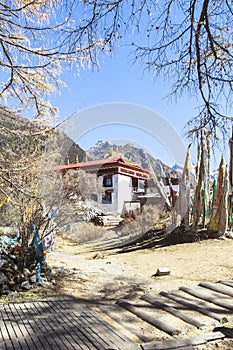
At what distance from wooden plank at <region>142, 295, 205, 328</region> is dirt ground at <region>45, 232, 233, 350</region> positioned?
0.22m

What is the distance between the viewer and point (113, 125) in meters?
11.1

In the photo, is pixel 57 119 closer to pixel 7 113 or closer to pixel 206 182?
pixel 7 113

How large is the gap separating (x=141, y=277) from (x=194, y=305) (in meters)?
2.23

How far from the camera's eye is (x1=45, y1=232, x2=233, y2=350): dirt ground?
3.00 metres

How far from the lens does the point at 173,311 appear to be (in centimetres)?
321

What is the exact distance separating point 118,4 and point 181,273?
4.60 m

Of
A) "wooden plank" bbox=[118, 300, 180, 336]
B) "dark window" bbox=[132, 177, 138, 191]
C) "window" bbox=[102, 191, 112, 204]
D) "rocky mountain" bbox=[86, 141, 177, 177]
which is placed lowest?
"wooden plank" bbox=[118, 300, 180, 336]

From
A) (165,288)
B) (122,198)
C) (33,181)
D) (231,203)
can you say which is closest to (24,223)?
(33,181)

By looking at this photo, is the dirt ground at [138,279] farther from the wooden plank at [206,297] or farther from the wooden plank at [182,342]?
the wooden plank at [206,297]

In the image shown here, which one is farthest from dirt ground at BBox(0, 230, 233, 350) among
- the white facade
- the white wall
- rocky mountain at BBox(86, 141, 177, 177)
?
the white wall

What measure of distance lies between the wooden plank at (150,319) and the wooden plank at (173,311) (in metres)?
0.23

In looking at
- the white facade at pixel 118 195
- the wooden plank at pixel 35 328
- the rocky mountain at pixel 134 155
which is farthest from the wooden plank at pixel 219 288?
the white facade at pixel 118 195

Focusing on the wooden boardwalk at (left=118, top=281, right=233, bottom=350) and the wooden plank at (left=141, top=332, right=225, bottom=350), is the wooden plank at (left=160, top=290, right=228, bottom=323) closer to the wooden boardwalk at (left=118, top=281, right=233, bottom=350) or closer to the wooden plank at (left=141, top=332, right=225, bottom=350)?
the wooden boardwalk at (left=118, top=281, right=233, bottom=350)

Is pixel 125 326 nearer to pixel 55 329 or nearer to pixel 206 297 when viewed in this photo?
pixel 55 329
